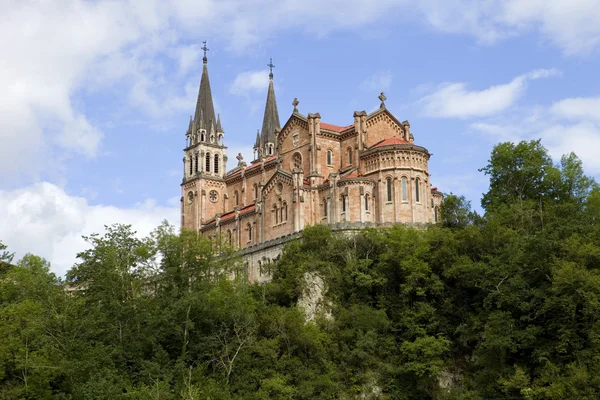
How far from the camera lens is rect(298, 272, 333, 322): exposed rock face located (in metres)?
65.2

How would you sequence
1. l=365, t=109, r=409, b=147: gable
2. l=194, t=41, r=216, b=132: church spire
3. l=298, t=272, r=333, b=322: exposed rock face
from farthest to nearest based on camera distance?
l=194, t=41, r=216, b=132: church spire, l=365, t=109, r=409, b=147: gable, l=298, t=272, r=333, b=322: exposed rock face

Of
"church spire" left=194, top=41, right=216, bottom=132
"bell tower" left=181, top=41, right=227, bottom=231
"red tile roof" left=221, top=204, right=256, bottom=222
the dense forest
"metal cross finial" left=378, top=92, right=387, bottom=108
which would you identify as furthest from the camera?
"church spire" left=194, top=41, right=216, bottom=132

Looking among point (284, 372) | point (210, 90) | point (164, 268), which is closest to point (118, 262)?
point (164, 268)

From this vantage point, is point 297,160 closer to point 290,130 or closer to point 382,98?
point 290,130

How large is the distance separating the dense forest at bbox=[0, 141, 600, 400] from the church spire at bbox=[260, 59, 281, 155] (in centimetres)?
4433

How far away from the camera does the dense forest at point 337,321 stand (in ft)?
180

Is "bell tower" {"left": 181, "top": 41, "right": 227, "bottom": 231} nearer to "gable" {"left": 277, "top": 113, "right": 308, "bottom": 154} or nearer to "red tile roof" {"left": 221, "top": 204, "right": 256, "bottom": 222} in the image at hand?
"red tile roof" {"left": 221, "top": 204, "right": 256, "bottom": 222}

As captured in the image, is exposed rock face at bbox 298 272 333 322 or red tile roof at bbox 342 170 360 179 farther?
red tile roof at bbox 342 170 360 179

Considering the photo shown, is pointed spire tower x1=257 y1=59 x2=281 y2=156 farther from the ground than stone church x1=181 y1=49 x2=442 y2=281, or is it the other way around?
pointed spire tower x1=257 y1=59 x2=281 y2=156

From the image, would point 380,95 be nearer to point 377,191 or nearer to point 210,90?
point 377,191

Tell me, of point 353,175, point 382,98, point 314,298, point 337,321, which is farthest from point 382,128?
point 337,321

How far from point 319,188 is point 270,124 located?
3767cm

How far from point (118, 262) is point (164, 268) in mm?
3400

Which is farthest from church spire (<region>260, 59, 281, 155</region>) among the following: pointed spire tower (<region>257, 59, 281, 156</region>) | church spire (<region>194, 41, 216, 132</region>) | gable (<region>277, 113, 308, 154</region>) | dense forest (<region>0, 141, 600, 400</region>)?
dense forest (<region>0, 141, 600, 400</region>)
